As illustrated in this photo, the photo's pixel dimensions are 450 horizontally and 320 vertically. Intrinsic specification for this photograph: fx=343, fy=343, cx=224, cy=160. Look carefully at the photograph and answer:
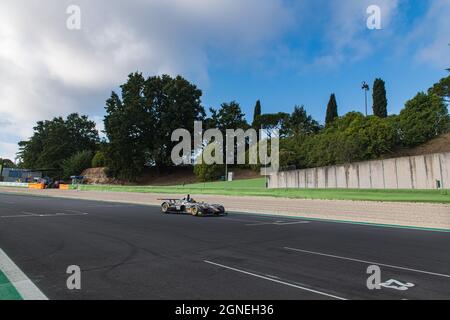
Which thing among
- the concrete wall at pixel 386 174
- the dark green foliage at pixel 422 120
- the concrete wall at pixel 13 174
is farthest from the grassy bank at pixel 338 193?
the concrete wall at pixel 13 174

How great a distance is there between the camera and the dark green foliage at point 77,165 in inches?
3174

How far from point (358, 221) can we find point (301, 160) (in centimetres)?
2742

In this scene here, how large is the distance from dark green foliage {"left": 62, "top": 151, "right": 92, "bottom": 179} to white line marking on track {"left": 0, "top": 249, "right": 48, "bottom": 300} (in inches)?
3096

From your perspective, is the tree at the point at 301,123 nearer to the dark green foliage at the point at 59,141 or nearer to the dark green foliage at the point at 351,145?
the dark green foliage at the point at 351,145

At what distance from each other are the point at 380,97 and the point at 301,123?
14.8 metres

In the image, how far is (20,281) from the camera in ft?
19.3

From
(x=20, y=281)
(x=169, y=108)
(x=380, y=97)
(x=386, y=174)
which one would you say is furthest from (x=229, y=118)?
(x=20, y=281)

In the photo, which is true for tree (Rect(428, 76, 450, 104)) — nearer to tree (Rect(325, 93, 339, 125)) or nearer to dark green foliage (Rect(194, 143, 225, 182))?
tree (Rect(325, 93, 339, 125))

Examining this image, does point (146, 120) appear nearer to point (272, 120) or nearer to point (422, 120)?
point (272, 120)

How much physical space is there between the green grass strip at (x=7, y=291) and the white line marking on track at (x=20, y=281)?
54 mm

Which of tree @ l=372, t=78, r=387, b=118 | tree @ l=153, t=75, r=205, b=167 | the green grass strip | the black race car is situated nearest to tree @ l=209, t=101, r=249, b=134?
tree @ l=153, t=75, r=205, b=167

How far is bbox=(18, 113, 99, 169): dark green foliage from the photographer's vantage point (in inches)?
3696
